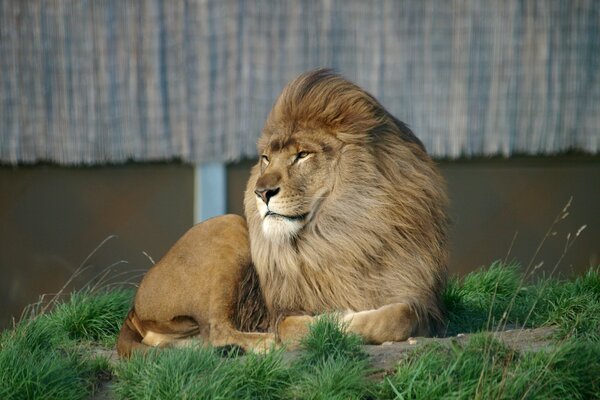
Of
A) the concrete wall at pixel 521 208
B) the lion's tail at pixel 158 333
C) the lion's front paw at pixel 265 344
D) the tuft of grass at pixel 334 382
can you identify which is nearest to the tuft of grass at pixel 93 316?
the lion's tail at pixel 158 333

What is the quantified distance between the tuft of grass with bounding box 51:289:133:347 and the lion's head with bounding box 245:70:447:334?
112cm

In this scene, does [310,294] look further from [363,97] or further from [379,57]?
[379,57]

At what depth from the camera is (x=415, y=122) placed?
24.3 feet

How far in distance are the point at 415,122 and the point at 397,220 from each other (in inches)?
99.4

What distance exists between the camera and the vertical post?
293 inches

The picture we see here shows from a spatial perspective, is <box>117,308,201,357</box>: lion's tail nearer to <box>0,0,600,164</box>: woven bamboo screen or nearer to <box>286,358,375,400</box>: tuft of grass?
<box>286,358,375,400</box>: tuft of grass

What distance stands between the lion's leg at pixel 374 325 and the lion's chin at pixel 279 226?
365 millimetres

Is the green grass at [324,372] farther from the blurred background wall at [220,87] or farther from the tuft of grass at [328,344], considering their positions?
the blurred background wall at [220,87]

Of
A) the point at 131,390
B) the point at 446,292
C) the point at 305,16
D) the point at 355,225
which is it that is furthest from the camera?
the point at 305,16

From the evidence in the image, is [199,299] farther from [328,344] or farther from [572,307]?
[572,307]

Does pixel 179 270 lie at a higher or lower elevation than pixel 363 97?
lower

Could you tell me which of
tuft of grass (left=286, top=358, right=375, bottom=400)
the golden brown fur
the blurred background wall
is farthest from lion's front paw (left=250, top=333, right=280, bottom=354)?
the blurred background wall

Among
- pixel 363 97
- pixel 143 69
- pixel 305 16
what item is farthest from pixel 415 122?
pixel 363 97

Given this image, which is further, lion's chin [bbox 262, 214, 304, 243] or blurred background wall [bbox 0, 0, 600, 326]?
blurred background wall [bbox 0, 0, 600, 326]
